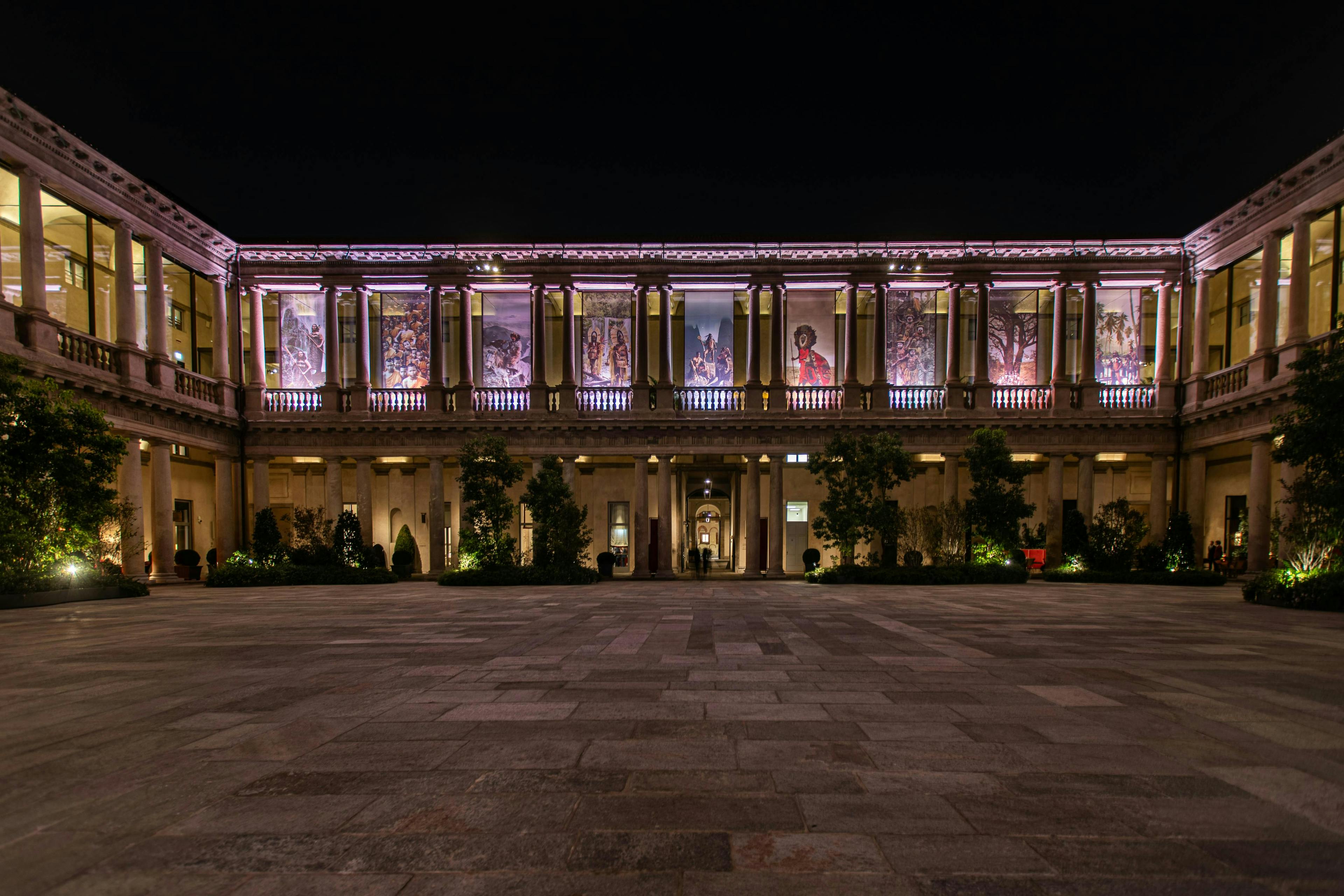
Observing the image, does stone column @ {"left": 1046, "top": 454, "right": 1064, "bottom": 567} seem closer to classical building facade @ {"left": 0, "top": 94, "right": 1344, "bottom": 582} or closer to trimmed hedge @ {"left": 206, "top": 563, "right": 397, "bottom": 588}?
classical building facade @ {"left": 0, "top": 94, "right": 1344, "bottom": 582}

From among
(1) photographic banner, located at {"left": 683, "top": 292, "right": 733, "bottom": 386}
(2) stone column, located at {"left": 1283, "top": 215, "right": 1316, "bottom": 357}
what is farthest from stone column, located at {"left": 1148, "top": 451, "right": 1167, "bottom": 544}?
(1) photographic banner, located at {"left": 683, "top": 292, "right": 733, "bottom": 386}

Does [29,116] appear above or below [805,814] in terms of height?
above

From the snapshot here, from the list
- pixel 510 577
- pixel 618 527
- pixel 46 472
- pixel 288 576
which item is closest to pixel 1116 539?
pixel 618 527

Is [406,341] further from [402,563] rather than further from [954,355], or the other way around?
[954,355]

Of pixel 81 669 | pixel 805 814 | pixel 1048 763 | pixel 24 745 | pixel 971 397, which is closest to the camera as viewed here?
pixel 805 814

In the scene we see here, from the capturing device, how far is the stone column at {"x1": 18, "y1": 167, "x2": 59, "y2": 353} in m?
17.5

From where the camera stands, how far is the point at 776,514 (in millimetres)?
26109

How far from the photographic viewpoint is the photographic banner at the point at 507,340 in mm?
27578

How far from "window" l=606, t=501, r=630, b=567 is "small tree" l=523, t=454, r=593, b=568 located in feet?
24.1

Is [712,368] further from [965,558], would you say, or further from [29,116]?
[29,116]

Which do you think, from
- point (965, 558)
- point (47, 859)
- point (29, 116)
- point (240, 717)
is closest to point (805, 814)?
point (47, 859)

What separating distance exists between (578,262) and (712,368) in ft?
23.9

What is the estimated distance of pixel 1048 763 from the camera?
4316mm

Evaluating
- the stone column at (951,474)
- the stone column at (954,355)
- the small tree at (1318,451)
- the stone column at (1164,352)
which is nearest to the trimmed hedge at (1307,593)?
the small tree at (1318,451)
